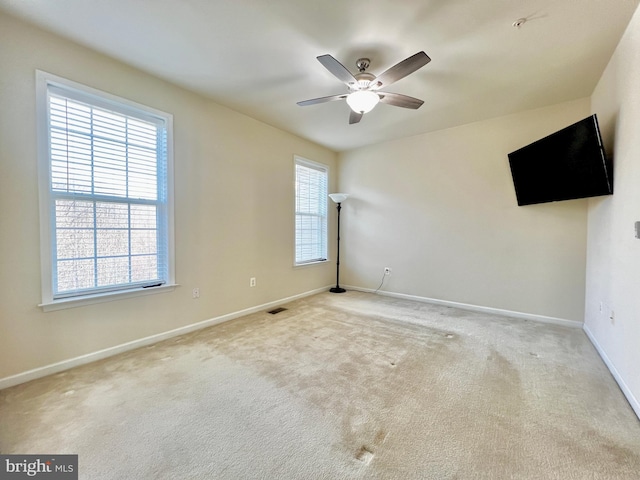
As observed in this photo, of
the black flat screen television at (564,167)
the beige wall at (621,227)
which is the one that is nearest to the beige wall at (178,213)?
the black flat screen television at (564,167)

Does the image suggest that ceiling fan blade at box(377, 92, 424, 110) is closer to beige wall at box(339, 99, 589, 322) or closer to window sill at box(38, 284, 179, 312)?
beige wall at box(339, 99, 589, 322)

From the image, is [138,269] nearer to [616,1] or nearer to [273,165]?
[273,165]

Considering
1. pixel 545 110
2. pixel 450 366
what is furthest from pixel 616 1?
pixel 450 366

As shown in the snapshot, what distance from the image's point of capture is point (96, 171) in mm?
2279

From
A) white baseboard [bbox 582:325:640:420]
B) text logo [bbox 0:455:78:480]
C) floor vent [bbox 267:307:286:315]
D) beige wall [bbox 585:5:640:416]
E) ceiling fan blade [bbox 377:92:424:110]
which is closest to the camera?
text logo [bbox 0:455:78:480]

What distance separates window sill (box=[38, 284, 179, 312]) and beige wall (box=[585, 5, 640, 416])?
12.5 feet

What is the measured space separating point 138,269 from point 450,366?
9.91ft

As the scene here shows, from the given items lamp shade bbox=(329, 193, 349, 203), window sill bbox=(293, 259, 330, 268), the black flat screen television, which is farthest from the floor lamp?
the black flat screen television

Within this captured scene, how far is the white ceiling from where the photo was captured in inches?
69.9

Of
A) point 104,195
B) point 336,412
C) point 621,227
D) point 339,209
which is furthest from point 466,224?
point 104,195

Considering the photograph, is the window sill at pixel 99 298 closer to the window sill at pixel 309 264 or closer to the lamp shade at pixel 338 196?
the window sill at pixel 309 264

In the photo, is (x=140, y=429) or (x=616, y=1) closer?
(x=140, y=429)

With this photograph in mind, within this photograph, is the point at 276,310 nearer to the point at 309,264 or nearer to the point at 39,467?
the point at 309,264

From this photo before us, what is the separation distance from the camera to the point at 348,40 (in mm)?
2072
